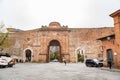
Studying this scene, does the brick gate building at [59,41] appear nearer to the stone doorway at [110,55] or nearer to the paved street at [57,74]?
the stone doorway at [110,55]

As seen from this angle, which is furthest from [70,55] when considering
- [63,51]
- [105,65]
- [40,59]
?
[105,65]


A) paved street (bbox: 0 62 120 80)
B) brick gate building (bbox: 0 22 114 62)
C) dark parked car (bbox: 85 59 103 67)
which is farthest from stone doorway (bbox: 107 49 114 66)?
brick gate building (bbox: 0 22 114 62)

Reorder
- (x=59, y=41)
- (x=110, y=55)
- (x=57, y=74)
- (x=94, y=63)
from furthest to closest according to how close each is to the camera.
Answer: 1. (x=59, y=41)
2. (x=94, y=63)
3. (x=110, y=55)
4. (x=57, y=74)

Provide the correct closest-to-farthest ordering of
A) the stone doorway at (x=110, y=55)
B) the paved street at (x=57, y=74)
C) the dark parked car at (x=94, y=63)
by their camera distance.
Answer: the paved street at (x=57, y=74) < the stone doorway at (x=110, y=55) < the dark parked car at (x=94, y=63)

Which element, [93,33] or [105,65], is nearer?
[105,65]

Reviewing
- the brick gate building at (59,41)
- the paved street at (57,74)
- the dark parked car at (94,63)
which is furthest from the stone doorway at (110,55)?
the brick gate building at (59,41)

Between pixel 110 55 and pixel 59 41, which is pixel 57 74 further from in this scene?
pixel 59 41

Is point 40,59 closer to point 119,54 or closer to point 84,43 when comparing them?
point 84,43

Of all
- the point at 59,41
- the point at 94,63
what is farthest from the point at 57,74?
the point at 59,41

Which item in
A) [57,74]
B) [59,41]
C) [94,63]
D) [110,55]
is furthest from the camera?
[59,41]

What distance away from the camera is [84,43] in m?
49.5

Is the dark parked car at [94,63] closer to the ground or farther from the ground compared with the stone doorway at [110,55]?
closer to the ground

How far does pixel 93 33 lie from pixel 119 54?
2639cm

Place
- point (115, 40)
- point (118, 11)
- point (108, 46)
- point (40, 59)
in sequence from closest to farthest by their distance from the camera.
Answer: point (118, 11) < point (115, 40) < point (108, 46) < point (40, 59)
